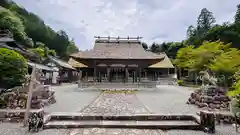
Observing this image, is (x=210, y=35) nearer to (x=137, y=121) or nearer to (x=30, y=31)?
(x=137, y=121)

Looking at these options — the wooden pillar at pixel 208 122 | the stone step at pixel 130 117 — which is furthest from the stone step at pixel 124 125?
the stone step at pixel 130 117

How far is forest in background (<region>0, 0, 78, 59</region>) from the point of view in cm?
2197

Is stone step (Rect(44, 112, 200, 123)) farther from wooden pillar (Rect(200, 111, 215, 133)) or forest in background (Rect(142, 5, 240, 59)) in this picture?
forest in background (Rect(142, 5, 240, 59))

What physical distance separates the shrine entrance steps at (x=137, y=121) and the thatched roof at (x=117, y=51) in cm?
985

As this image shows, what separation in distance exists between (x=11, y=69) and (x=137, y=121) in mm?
5357

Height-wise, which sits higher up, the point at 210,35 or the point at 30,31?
the point at 30,31

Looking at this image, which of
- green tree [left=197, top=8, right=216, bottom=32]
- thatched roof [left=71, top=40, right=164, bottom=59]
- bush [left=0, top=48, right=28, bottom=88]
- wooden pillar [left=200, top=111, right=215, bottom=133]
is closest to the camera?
wooden pillar [left=200, top=111, right=215, bottom=133]

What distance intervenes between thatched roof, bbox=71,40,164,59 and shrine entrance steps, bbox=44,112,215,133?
9.85 meters

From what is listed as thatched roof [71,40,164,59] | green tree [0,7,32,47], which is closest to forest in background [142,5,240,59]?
thatched roof [71,40,164,59]

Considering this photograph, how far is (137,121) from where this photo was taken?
468 cm

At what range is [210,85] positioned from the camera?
6855mm

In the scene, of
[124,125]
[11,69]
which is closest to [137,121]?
[124,125]

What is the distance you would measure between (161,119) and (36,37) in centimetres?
3959

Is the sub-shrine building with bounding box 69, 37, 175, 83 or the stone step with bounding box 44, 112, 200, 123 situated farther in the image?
the sub-shrine building with bounding box 69, 37, 175, 83
